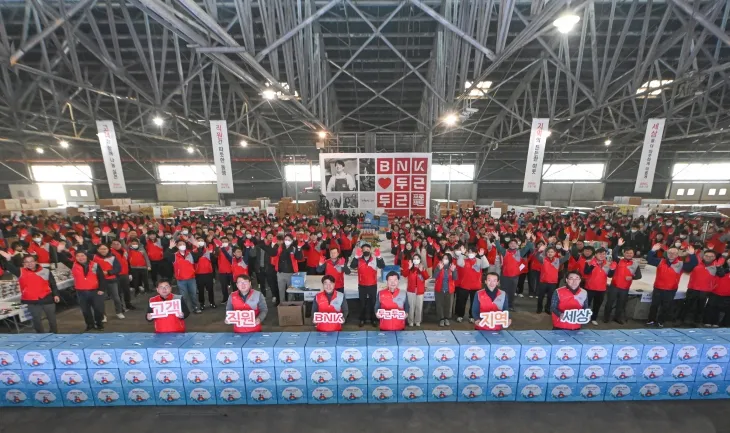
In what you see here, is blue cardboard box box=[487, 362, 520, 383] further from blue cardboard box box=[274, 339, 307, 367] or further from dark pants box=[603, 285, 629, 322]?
dark pants box=[603, 285, 629, 322]

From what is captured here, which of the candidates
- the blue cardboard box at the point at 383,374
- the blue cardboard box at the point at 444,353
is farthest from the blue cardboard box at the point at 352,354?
the blue cardboard box at the point at 444,353

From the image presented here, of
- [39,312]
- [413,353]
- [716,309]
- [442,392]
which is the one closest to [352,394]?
[413,353]

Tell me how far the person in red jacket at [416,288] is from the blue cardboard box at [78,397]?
5.73 metres

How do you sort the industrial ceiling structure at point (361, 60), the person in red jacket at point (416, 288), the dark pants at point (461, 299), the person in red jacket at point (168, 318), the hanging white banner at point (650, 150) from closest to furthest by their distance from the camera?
the person in red jacket at point (168, 318)
the person in red jacket at point (416, 288)
the dark pants at point (461, 299)
the industrial ceiling structure at point (361, 60)
the hanging white banner at point (650, 150)

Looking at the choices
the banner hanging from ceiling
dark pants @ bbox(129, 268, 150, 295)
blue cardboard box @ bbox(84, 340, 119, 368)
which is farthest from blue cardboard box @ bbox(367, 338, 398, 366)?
the banner hanging from ceiling

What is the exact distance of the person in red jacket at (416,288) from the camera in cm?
660

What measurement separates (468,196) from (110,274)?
29588mm

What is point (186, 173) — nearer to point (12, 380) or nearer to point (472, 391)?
point (12, 380)

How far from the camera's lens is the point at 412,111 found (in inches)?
875

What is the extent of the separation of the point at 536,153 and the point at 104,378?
13893 mm

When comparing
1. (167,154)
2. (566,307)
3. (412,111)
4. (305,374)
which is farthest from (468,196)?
(167,154)

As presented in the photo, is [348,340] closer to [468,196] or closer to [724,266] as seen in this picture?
[724,266]

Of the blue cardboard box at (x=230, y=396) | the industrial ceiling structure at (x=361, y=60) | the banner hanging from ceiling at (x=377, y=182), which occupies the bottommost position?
the blue cardboard box at (x=230, y=396)

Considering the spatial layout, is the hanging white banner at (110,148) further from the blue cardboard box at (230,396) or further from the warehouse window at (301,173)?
the warehouse window at (301,173)
